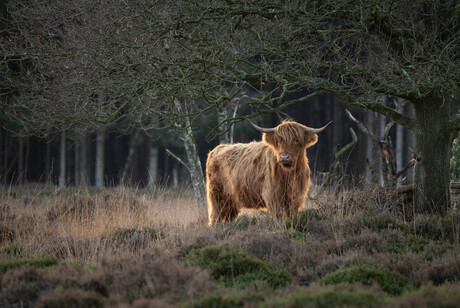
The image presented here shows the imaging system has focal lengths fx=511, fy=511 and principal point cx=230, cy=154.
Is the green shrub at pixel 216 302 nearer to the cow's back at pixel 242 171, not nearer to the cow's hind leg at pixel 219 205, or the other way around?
the cow's back at pixel 242 171

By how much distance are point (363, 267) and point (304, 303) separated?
163cm

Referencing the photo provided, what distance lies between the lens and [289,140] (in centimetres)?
888

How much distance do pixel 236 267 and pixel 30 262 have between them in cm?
260

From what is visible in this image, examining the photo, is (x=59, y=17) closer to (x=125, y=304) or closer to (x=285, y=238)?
(x=285, y=238)

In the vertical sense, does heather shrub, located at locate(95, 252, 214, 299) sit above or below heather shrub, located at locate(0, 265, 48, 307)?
above

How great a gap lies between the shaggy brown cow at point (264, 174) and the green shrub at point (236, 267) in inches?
113

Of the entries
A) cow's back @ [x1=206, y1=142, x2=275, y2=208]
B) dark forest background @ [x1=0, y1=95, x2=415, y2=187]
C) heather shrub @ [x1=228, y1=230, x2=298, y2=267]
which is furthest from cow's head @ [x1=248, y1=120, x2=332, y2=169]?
dark forest background @ [x1=0, y1=95, x2=415, y2=187]

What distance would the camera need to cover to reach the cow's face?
872cm

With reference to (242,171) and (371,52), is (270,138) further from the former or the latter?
(371,52)

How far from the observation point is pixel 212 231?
25.2ft

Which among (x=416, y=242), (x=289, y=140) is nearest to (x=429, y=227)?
(x=416, y=242)

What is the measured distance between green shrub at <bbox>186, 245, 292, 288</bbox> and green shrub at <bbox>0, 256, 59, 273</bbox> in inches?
70.8

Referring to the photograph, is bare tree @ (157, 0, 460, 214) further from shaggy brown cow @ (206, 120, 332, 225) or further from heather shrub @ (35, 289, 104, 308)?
heather shrub @ (35, 289, 104, 308)

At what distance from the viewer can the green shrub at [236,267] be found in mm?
5547
